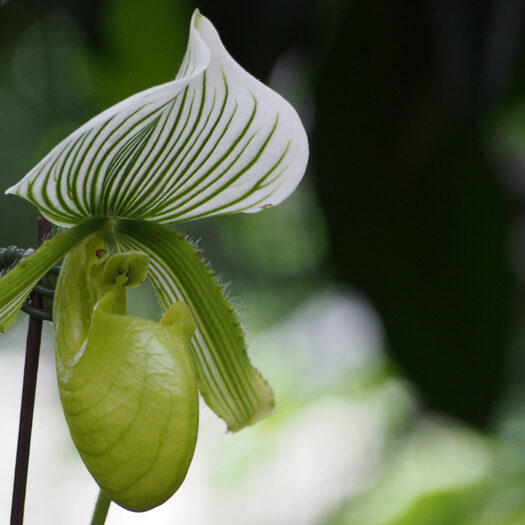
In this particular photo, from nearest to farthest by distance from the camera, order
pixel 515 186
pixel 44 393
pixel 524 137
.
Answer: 1. pixel 515 186
2. pixel 44 393
3. pixel 524 137

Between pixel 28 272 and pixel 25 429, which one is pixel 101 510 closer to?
pixel 25 429

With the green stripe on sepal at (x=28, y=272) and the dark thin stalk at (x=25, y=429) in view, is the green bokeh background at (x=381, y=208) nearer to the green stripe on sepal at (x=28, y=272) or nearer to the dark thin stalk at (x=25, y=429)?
the green stripe on sepal at (x=28, y=272)

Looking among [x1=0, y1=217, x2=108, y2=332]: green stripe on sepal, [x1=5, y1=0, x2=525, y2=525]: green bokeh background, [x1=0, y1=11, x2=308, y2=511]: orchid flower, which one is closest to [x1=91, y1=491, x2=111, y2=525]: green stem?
[x1=0, y1=11, x2=308, y2=511]: orchid flower

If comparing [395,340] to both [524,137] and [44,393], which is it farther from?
[44,393]

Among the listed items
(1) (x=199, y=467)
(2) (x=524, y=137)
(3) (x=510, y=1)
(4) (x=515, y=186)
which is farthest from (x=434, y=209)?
(1) (x=199, y=467)

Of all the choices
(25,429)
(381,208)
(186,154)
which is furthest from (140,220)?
(381,208)

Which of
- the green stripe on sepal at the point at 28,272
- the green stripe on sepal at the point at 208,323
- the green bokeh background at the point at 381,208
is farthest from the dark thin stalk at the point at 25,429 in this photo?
the green bokeh background at the point at 381,208

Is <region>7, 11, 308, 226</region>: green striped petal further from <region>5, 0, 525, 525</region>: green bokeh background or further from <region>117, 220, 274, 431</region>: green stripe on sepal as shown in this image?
<region>5, 0, 525, 525</region>: green bokeh background
